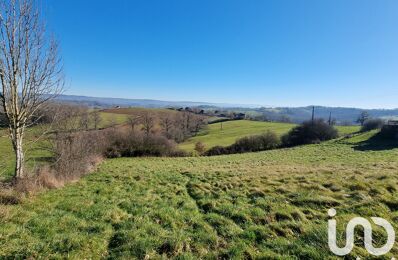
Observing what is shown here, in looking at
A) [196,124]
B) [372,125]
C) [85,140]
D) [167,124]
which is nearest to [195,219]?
[85,140]

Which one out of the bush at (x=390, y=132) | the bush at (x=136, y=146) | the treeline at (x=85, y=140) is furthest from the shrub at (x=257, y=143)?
the bush at (x=390, y=132)

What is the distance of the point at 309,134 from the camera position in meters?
45.7

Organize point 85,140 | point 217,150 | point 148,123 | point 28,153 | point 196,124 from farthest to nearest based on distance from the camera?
point 196,124 → point 148,123 → point 217,150 → point 28,153 → point 85,140

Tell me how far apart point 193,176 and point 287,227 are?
8291mm

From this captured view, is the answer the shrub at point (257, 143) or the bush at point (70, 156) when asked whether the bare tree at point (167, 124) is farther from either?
Result: the bush at point (70, 156)

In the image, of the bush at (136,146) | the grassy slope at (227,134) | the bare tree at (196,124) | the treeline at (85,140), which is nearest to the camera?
the treeline at (85,140)

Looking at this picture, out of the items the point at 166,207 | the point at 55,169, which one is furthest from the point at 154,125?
the point at 166,207

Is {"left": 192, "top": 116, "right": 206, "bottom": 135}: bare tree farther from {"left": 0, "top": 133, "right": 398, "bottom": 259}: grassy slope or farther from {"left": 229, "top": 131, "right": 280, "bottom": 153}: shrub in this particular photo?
{"left": 0, "top": 133, "right": 398, "bottom": 259}: grassy slope

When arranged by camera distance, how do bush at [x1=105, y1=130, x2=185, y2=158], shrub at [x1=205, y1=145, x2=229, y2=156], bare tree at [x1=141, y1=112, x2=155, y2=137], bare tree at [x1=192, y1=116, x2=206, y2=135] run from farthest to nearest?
1. bare tree at [x1=192, y1=116, x2=206, y2=135]
2. bare tree at [x1=141, y1=112, x2=155, y2=137]
3. shrub at [x1=205, y1=145, x2=229, y2=156]
4. bush at [x1=105, y1=130, x2=185, y2=158]

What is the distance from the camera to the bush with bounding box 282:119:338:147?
45469 millimetres

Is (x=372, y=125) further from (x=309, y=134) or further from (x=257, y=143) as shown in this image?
(x=257, y=143)

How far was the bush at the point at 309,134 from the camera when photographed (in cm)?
4547

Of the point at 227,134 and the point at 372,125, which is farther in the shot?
the point at 227,134

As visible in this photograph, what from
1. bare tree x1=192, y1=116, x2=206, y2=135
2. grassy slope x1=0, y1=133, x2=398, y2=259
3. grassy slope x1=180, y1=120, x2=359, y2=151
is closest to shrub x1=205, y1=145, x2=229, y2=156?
grassy slope x1=180, y1=120, x2=359, y2=151
